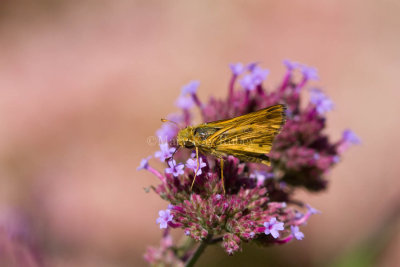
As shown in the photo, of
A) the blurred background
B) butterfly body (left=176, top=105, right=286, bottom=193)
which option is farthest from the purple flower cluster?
the blurred background

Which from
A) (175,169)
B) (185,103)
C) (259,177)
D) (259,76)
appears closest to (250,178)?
(259,177)

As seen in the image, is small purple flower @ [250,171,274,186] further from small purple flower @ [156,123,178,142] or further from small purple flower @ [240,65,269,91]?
small purple flower @ [156,123,178,142]

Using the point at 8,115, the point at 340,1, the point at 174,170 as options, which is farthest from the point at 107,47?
the point at 174,170

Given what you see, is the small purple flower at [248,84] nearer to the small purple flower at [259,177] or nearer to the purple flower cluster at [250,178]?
the purple flower cluster at [250,178]

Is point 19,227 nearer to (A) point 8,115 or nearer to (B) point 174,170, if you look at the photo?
(B) point 174,170

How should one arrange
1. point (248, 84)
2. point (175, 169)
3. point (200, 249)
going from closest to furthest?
point (175, 169) < point (200, 249) < point (248, 84)

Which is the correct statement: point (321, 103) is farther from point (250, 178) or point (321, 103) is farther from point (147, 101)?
point (147, 101)
